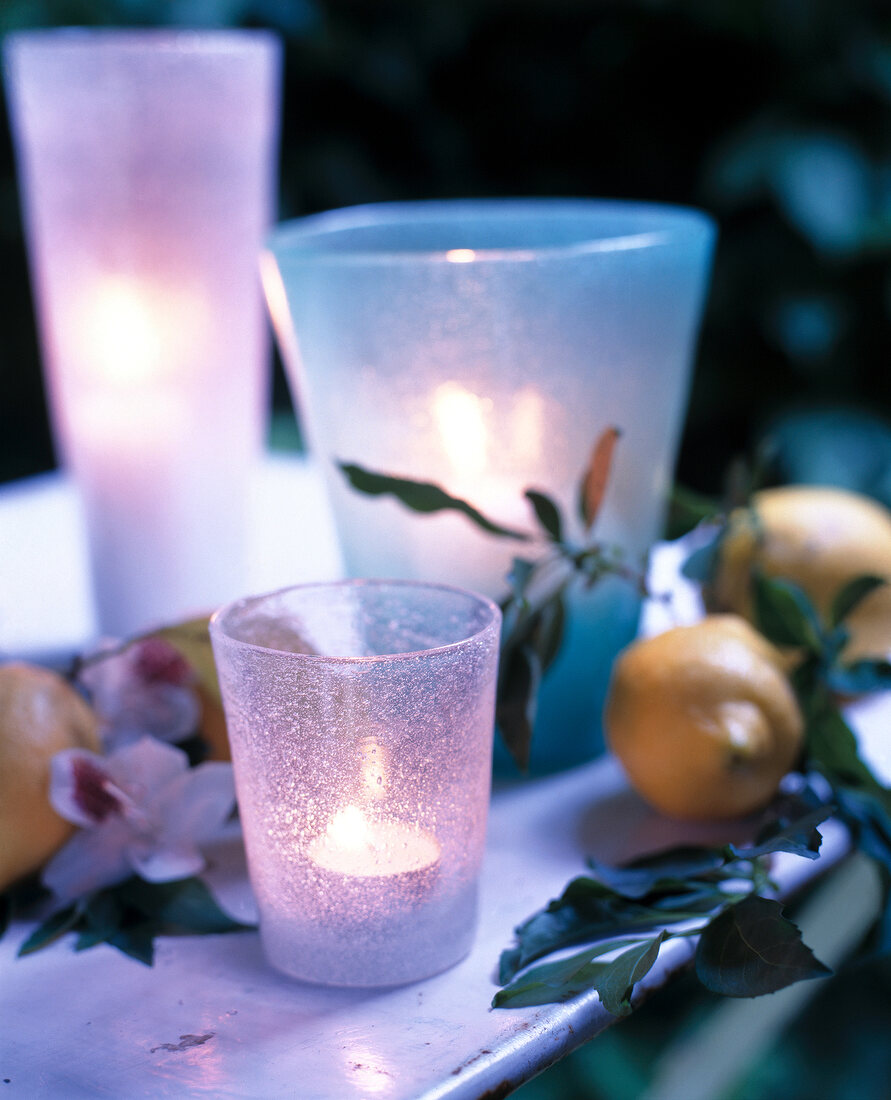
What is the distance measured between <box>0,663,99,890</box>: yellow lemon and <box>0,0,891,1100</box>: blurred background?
87 centimetres

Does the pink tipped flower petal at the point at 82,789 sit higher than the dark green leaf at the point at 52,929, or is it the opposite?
the pink tipped flower petal at the point at 82,789

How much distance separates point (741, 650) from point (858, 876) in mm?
376

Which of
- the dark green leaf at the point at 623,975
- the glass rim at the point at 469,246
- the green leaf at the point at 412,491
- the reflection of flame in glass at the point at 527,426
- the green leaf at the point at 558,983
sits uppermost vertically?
the glass rim at the point at 469,246

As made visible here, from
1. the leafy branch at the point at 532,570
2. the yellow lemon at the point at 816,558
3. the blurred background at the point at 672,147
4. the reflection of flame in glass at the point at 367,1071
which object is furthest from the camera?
the blurred background at the point at 672,147

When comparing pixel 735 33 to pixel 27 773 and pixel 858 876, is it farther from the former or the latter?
pixel 27 773

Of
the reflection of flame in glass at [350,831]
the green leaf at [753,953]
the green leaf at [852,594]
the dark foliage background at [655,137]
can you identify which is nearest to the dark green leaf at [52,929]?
the reflection of flame in glass at [350,831]

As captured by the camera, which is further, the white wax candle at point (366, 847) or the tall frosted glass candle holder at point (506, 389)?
the tall frosted glass candle holder at point (506, 389)

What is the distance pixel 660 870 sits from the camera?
43cm

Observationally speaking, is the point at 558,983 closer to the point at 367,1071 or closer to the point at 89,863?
the point at 367,1071

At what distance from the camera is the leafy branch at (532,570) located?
1.41 ft

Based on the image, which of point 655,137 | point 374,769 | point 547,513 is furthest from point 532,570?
point 655,137

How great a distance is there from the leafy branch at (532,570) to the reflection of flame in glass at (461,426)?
2 cm

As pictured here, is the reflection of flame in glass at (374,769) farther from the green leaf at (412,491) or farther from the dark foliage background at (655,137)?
the dark foliage background at (655,137)

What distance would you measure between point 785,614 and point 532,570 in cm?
12
